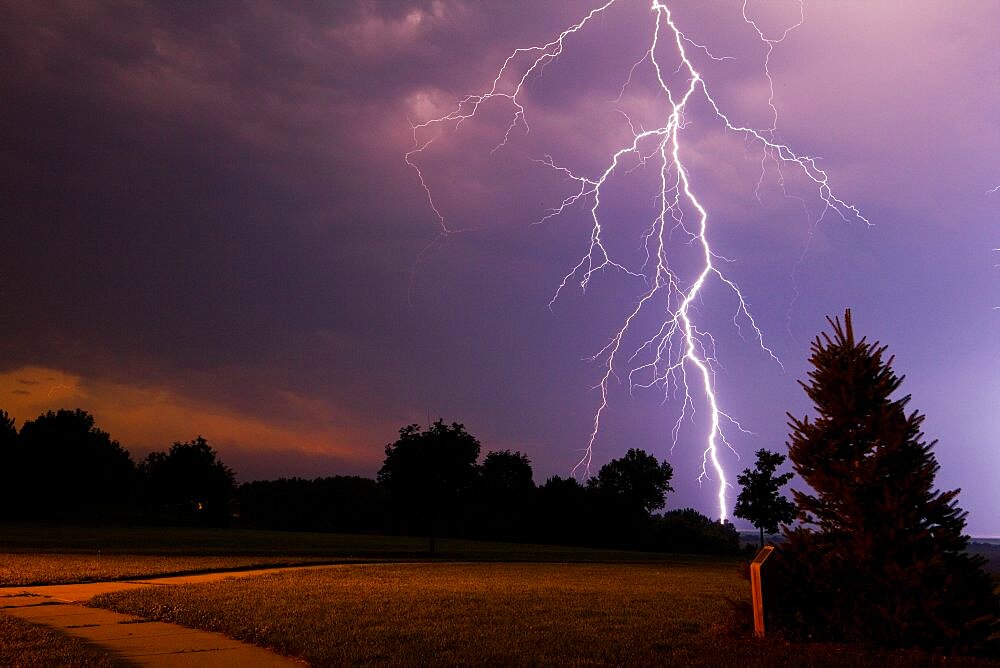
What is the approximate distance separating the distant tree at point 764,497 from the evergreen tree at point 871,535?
3247cm

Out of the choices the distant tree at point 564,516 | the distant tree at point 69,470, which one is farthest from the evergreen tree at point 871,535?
the distant tree at point 69,470

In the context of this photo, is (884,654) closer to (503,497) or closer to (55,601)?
(55,601)

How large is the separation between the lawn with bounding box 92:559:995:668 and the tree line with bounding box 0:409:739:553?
63.4 ft

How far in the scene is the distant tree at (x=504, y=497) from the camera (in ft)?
193

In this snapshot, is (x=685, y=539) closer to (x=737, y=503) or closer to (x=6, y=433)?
(x=737, y=503)

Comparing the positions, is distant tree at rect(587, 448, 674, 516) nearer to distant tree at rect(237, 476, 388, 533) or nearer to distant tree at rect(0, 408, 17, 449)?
distant tree at rect(237, 476, 388, 533)

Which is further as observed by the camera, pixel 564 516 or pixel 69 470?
pixel 69 470

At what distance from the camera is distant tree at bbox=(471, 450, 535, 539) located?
193 feet

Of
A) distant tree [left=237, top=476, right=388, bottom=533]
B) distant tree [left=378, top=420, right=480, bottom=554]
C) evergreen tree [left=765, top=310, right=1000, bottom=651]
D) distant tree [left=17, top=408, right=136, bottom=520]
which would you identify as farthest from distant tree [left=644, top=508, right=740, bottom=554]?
distant tree [left=17, top=408, right=136, bottom=520]

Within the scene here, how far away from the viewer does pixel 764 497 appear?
40312 millimetres

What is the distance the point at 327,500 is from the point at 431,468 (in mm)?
44958

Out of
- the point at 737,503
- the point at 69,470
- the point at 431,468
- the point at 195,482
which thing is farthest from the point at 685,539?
the point at 69,470

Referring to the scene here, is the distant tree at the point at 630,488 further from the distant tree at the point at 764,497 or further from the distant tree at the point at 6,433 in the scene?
the distant tree at the point at 6,433

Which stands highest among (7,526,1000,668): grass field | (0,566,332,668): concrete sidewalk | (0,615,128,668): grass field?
(7,526,1000,668): grass field
